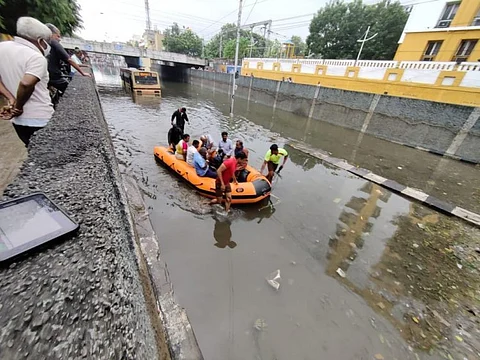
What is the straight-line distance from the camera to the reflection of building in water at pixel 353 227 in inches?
153

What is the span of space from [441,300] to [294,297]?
224 cm

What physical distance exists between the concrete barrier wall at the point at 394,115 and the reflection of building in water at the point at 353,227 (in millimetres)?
6313

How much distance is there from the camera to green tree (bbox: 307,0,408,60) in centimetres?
2070

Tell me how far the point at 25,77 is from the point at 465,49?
2139cm

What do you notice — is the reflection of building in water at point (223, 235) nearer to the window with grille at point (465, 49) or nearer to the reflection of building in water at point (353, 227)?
the reflection of building in water at point (353, 227)

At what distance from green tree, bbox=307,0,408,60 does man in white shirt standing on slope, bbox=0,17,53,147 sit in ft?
89.9

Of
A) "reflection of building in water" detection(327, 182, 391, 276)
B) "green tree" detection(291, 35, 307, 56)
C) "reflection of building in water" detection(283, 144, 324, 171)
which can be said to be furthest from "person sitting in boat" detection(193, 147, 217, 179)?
"green tree" detection(291, 35, 307, 56)

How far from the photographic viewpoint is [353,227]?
4.71m

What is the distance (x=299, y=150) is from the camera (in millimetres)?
9250

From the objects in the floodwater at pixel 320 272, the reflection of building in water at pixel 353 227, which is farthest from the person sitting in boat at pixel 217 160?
the reflection of building in water at pixel 353 227

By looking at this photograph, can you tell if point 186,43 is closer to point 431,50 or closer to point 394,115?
point 431,50

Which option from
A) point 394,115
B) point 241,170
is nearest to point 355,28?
point 394,115

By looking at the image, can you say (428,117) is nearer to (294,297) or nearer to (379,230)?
(379,230)

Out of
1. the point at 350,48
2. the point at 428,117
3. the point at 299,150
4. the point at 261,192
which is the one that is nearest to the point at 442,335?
the point at 261,192
